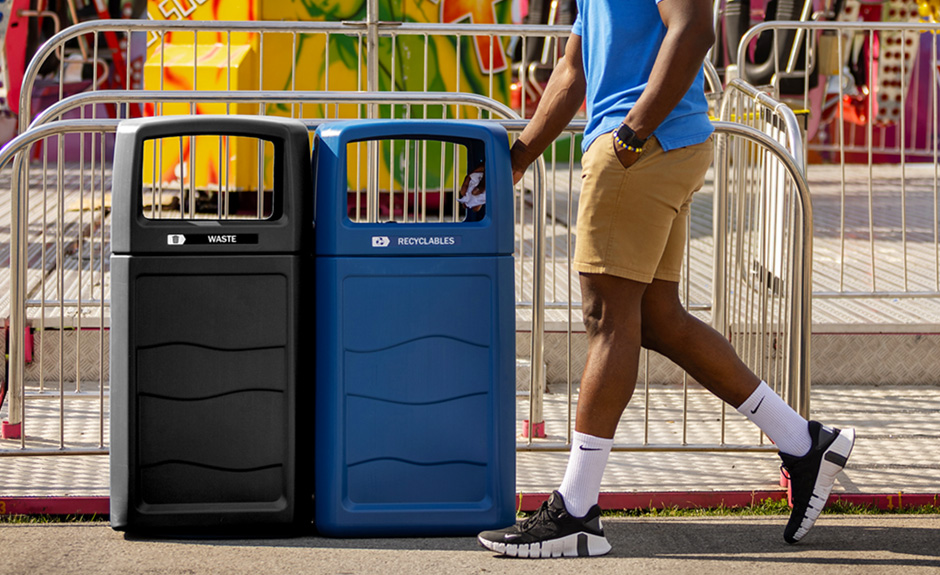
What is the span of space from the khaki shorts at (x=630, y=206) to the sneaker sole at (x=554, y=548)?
747 mm

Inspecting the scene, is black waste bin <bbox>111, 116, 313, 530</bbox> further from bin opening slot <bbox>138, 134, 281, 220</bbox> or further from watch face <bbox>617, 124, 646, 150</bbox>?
bin opening slot <bbox>138, 134, 281, 220</bbox>

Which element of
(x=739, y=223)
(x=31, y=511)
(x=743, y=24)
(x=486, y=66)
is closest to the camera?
(x=31, y=511)

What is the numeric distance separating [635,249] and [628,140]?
0.30 m

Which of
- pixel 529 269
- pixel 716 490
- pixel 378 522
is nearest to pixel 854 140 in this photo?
pixel 529 269

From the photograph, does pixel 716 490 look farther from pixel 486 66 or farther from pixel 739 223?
pixel 486 66

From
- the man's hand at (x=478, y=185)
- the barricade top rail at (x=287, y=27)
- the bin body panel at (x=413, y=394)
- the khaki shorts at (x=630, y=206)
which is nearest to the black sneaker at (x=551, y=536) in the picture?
the bin body panel at (x=413, y=394)

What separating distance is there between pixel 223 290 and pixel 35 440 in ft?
4.89

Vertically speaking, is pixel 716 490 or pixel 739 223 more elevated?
pixel 739 223

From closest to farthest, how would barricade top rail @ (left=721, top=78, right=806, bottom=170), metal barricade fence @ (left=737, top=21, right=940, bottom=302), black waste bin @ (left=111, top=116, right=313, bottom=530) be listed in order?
black waste bin @ (left=111, top=116, right=313, bottom=530)
barricade top rail @ (left=721, top=78, right=806, bottom=170)
metal barricade fence @ (left=737, top=21, right=940, bottom=302)

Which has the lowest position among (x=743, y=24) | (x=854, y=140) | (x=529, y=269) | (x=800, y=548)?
(x=800, y=548)

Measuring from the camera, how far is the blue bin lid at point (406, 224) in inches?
131

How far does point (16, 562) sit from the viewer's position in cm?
328

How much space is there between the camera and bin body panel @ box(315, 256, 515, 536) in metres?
3.36

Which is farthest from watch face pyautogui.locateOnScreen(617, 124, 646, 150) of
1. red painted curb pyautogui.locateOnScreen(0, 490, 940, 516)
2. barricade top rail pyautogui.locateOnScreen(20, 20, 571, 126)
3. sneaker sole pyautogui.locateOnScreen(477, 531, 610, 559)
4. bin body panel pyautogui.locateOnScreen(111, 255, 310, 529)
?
barricade top rail pyautogui.locateOnScreen(20, 20, 571, 126)
